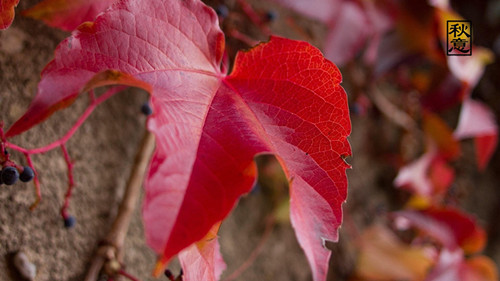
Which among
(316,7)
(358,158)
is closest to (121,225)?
(316,7)

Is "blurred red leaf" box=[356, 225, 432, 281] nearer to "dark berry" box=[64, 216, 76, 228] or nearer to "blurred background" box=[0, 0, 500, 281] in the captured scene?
"blurred background" box=[0, 0, 500, 281]

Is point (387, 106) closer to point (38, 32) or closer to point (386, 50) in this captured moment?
point (386, 50)

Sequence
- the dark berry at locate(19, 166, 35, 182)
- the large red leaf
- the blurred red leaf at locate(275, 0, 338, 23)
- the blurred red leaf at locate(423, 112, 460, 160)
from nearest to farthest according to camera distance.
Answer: the large red leaf < the dark berry at locate(19, 166, 35, 182) < the blurred red leaf at locate(275, 0, 338, 23) < the blurred red leaf at locate(423, 112, 460, 160)

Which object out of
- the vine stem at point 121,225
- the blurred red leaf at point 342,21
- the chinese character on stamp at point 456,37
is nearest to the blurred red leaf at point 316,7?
the blurred red leaf at point 342,21

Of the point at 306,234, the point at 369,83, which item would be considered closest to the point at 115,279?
the point at 306,234

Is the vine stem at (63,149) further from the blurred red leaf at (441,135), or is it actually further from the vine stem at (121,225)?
the blurred red leaf at (441,135)

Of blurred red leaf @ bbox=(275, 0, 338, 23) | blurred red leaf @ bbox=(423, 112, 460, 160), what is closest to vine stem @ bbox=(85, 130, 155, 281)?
blurred red leaf @ bbox=(275, 0, 338, 23)
